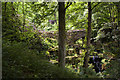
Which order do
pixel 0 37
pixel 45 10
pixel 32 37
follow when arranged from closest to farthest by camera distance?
pixel 0 37 → pixel 45 10 → pixel 32 37

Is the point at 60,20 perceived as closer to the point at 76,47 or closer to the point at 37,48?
the point at 37,48

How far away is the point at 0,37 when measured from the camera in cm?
411

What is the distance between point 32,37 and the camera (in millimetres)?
6020

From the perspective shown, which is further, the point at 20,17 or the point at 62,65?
the point at 20,17

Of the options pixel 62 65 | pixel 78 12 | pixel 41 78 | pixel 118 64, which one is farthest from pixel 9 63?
pixel 78 12

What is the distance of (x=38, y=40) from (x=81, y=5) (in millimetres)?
3579

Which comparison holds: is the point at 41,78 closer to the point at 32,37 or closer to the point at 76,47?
the point at 32,37

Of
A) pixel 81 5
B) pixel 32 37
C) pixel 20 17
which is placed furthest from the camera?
pixel 81 5

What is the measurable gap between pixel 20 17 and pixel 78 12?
3642 millimetres

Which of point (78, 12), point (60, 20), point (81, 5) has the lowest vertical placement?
point (60, 20)

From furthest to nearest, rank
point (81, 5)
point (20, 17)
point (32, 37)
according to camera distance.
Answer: point (81, 5)
point (32, 37)
point (20, 17)

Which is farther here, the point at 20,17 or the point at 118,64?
→ the point at 20,17

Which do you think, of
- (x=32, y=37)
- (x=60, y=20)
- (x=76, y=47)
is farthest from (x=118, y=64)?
(x=76, y=47)

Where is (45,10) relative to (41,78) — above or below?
above
